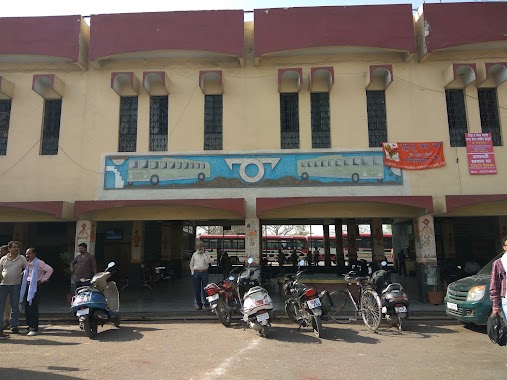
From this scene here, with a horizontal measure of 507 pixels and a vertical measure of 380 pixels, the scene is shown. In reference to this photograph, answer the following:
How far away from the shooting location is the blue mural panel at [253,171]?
1179 centimetres

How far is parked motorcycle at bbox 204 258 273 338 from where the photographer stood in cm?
741

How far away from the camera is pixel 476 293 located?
7512 millimetres

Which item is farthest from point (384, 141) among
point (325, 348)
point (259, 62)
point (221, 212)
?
point (325, 348)

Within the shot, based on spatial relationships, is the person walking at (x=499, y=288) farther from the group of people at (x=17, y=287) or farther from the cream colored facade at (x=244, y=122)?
the group of people at (x=17, y=287)

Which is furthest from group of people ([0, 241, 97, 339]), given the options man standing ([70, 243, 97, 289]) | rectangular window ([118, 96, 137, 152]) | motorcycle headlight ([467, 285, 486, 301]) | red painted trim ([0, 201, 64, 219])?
motorcycle headlight ([467, 285, 486, 301])

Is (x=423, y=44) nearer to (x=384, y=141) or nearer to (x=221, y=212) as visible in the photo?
(x=384, y=141)

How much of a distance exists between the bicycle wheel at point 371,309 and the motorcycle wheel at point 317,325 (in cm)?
125

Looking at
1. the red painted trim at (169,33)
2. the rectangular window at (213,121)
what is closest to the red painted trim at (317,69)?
the red painted trim at (169,33)

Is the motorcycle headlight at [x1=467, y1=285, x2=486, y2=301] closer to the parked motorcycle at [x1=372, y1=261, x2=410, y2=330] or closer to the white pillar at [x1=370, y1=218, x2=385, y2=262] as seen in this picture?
the parked motorcycle at [x1=372, y1=261, x2=410, y2=330]

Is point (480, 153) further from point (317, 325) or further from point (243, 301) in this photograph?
point (243, 301)

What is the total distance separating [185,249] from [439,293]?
1467 cm

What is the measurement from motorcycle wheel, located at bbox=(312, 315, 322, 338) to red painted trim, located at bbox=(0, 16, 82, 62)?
10733mm

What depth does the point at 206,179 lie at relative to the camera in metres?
11.9

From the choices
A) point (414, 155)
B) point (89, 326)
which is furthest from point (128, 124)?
point (414, 155)
